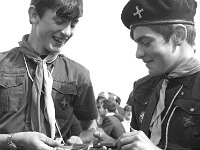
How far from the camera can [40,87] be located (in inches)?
157

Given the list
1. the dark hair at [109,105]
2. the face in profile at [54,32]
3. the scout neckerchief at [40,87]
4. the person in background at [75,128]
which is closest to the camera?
the scout neckerchief at [40,87]

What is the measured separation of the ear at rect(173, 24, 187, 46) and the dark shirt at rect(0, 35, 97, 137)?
1010mm

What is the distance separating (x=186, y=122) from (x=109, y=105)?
6.32m

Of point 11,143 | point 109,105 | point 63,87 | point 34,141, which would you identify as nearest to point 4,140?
point 11,143

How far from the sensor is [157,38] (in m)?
3.64

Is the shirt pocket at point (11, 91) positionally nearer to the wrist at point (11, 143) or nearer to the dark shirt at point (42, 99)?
the dark shirt at point (42, 99)

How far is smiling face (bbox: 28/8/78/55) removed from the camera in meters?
4.05

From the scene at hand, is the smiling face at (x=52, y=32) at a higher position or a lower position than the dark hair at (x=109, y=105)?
higher

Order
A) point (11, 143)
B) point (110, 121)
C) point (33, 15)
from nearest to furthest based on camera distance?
point (11, 143), point (33, 15), point (110, 121)

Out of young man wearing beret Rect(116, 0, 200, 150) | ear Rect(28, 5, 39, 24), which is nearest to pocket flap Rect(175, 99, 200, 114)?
young man wearing beret Rect(116, 0, 200, 150)

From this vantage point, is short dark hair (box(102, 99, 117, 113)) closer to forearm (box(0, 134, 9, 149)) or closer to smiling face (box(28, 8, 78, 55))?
smiling face (box(28, 8, 78, 55))

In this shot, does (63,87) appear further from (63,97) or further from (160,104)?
(160,104)

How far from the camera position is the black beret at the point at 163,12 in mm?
3691

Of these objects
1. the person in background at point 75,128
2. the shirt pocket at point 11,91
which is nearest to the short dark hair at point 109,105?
→ the person in background at point 75,128
